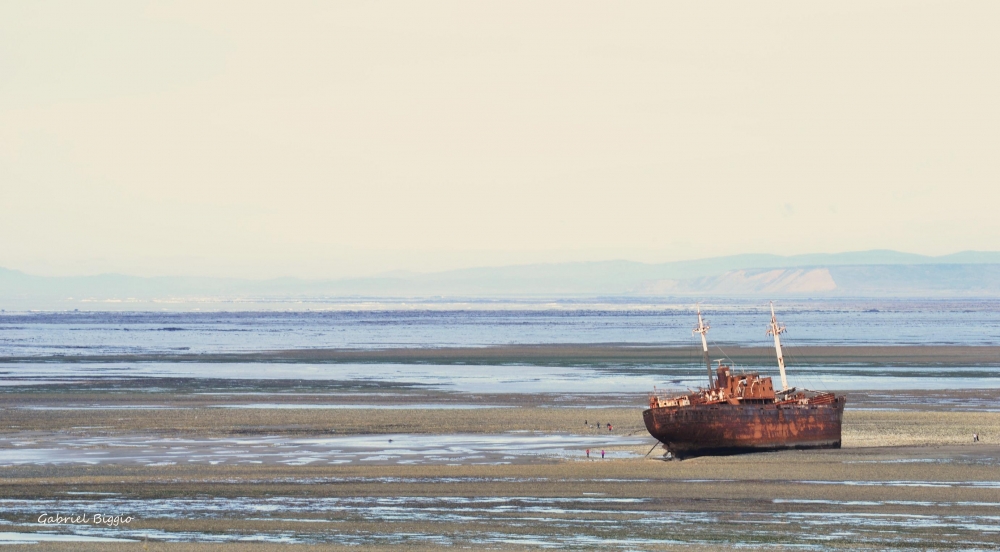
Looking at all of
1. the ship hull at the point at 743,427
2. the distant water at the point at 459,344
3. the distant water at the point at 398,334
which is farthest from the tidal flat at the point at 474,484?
the distant water at the point at 398,334

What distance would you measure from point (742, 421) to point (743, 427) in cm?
21

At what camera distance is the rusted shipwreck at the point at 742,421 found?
42.4 meters

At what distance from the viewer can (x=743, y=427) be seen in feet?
140

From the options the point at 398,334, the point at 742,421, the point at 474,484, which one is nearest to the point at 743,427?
the point at 742,421

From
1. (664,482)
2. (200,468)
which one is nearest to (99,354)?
(200,468)

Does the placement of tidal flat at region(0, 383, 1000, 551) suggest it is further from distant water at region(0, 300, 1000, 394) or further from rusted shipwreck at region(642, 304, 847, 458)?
distant water at region(0, 300, 1000, 394)

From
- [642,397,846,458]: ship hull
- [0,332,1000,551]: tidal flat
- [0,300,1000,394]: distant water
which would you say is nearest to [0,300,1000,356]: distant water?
[0,300,1000,394]: distant water

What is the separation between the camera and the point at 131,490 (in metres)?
34.7

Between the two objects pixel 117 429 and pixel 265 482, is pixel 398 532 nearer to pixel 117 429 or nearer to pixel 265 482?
pixel 265 482

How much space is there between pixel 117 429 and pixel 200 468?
1232 cm

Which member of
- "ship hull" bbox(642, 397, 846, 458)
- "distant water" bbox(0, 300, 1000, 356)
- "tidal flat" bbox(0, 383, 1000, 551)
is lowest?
"tidal flat" bbox(0, 383, 1000, 551)

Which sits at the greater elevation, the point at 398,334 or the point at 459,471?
the point at 398,334

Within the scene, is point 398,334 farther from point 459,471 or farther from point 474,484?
point 474,484

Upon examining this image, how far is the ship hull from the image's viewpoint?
42.3 metres
